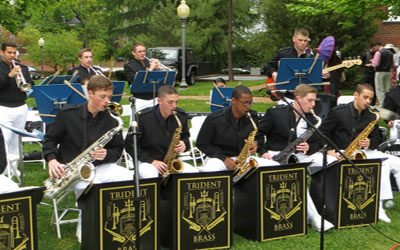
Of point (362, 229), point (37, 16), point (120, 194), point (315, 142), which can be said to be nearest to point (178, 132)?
point (120, 194)

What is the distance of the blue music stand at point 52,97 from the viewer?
Result: 6.01 m

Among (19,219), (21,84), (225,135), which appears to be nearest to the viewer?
(19,219)

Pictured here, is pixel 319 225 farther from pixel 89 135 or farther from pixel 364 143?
pixel 89 135

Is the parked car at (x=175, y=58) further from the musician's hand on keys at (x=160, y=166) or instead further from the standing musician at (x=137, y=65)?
the musician's hand on keys at (x=160, y=166)

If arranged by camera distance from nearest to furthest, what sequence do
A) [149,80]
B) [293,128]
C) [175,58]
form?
[293,128] < [149,80] < [175,58]

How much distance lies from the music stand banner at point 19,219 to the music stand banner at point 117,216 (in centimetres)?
49

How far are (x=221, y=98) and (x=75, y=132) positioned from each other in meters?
3.46

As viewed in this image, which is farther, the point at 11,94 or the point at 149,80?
the point at 149,80

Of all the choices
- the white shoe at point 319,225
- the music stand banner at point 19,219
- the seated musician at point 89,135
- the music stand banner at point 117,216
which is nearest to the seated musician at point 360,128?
the white shoe at point 319,225

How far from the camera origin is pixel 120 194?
4172mm

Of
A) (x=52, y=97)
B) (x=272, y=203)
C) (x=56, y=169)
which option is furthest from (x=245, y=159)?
(x=52, y=97)

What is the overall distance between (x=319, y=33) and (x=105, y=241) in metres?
16.4

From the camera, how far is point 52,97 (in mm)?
6043

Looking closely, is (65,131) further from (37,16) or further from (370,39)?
(37,16)
